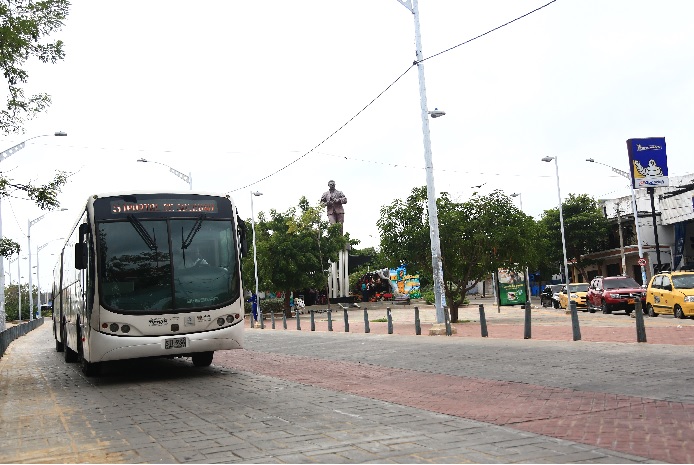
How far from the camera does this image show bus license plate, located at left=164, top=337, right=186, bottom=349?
11117 mm

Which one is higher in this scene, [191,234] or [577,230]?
[577,230]

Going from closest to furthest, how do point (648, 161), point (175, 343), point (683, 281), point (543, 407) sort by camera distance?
1. point (543, 407)
2. point (175, 343)
3. point (683, 281)
4. point (648, 161)

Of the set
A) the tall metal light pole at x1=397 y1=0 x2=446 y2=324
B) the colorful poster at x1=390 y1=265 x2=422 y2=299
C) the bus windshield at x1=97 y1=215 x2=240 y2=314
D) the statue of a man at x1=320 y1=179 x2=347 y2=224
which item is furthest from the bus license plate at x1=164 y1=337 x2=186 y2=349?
the colorful poster at x1=390 y1=265 x2=422 y2=299

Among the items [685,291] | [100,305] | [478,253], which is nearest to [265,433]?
[100,305]

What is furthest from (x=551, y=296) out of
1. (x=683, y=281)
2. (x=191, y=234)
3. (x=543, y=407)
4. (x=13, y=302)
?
(x=13, y=302)

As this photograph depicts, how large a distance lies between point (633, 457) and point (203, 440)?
3693mm

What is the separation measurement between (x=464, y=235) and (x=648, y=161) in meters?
9.55

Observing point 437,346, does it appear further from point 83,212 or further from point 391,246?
point 391,246

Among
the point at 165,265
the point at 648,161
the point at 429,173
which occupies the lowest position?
the point at 165,265

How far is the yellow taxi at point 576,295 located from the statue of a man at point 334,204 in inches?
946

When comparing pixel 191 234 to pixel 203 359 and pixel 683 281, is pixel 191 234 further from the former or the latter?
pixel 683 281

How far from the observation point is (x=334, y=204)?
5953cm

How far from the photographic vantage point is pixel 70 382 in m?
12.4

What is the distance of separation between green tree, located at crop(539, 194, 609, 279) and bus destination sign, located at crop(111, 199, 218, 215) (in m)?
47.6
